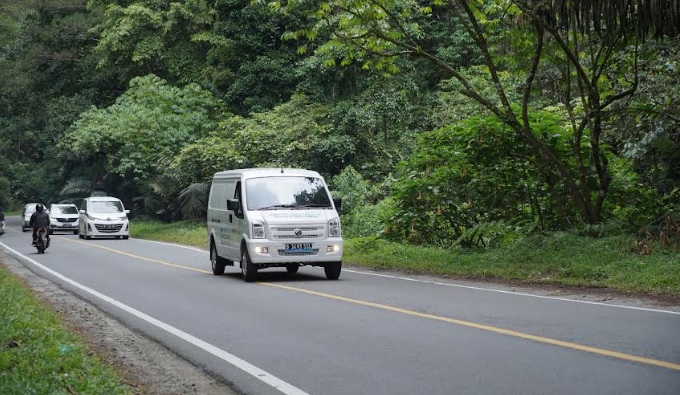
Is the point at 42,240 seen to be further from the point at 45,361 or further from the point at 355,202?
the point at 45,361

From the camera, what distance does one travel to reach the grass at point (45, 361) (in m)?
7.17

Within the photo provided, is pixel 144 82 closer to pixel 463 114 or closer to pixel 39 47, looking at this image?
pixel 39 47

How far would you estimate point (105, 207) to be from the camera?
41.1 m

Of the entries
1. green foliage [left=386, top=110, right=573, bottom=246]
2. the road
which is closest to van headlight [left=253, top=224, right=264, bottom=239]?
the road

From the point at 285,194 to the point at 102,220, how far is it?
23.2 metres

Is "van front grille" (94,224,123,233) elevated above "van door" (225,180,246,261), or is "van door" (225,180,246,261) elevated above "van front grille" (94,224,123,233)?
"van door" (225,180,246,261)

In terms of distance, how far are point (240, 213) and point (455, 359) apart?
10.3 meters

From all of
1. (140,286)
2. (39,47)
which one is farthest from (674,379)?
(39,47)

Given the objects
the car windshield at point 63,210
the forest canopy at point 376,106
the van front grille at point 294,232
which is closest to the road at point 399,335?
the van front grille at point 294,232

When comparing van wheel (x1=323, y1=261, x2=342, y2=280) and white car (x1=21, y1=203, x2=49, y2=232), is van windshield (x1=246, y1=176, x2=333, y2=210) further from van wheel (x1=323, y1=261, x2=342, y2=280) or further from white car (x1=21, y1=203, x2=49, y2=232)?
white car (x1=21, y1=203, x2=49, y2=232)

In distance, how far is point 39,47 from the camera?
58.7m

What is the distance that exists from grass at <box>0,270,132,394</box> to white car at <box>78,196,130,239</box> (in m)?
28.2

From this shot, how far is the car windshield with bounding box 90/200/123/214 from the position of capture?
134ft

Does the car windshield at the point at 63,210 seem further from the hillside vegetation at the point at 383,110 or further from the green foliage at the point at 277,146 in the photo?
the green foliage at the point at 277,146
